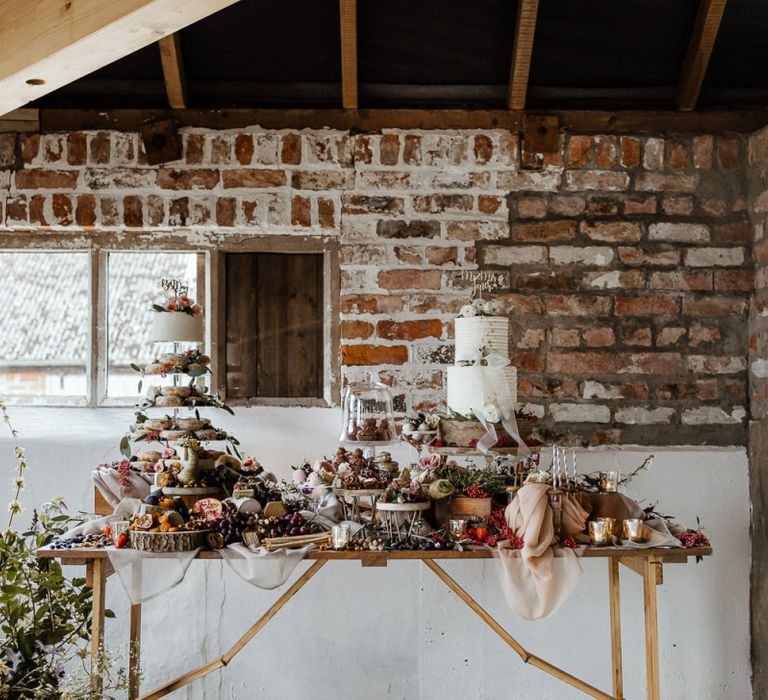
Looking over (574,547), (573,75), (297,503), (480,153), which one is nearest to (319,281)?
(480,153)

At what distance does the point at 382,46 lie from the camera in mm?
3518

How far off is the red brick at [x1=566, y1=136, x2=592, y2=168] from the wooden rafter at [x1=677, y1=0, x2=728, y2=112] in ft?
1.33

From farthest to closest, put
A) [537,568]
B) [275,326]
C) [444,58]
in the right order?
[275,326]
[444,58]
[537,568]

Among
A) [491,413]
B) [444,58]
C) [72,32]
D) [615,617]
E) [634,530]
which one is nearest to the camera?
[72,32]

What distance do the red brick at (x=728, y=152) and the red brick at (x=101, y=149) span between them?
8.28ft

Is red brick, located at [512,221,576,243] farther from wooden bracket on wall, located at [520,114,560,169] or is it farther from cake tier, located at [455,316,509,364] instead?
cake tier, located at [455,316,509,364]

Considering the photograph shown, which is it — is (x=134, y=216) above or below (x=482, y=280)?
above

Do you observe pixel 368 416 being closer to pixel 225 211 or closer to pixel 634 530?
pixel 634 530

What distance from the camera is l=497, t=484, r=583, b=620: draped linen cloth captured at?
2604 mm

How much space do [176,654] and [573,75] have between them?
289cm

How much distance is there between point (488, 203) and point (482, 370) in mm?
955

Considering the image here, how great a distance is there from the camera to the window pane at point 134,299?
370 cm

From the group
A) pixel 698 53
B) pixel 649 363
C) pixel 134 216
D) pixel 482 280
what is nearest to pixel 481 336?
pixel 482 280

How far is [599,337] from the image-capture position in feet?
11.8
